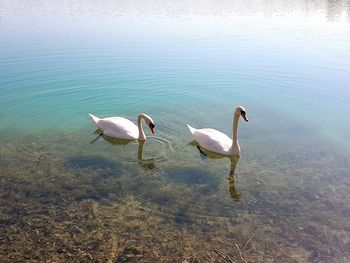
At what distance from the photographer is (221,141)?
11891mm

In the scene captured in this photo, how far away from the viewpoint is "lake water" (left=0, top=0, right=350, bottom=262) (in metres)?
8.00

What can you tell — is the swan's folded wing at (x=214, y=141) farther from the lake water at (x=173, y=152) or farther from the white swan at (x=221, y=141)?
the lake water at (x=173, y=152)

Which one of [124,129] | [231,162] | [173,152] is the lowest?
[231,162]

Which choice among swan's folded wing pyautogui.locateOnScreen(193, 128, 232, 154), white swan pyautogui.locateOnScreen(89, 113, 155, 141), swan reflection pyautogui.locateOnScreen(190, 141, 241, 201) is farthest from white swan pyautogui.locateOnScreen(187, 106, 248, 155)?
white swan pyautogui.locateOnScreen(89, 113, 155, 141)

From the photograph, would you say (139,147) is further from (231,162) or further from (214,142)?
(231,162)

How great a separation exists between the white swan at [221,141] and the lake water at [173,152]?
29 cm

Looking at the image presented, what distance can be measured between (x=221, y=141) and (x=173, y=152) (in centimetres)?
145

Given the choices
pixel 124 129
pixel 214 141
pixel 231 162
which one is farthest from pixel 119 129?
pixel 231 162

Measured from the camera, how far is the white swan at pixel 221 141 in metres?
11.7

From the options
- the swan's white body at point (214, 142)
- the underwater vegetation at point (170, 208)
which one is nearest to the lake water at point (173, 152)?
the underwater vegetation at point (170, 208)

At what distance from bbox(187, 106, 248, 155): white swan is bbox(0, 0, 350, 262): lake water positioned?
0.95 ft

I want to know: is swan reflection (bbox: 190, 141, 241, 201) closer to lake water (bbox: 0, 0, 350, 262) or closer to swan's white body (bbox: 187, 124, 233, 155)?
lake water (bbox: 0, 0, 350, 262)

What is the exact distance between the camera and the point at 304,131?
44.7 ft

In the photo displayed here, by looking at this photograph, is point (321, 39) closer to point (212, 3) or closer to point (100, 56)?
point (100, 56)
